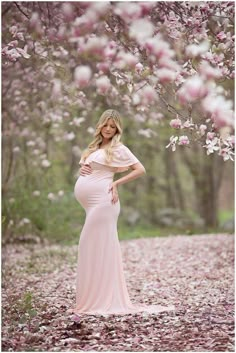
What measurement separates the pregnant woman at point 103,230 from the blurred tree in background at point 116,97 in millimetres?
465

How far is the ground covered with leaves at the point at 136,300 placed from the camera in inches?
188


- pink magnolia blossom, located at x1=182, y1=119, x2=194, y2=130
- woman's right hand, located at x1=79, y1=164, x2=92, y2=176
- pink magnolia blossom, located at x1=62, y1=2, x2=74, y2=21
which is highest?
pink magnolia blossom, located at x1=62, y1=2, x2=74, y2=21

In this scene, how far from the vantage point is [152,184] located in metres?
19.6

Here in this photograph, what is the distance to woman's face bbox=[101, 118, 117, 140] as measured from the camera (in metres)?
5.72

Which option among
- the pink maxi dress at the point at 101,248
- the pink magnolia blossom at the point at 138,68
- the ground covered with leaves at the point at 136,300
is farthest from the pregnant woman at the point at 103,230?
the pink magnolia blossom at the point at 138,68

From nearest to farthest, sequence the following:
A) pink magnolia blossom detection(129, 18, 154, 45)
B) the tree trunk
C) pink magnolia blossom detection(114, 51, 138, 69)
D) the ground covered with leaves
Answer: pink magnolia blossom detection(129, 18, 154, 45), pink magnolia blossom detection(114, 51, 138, 69), the ground covered with leaves, the tree trunk

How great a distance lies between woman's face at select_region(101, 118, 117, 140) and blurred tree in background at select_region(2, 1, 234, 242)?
32 cm

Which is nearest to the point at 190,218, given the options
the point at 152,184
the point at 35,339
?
the point at 152,184

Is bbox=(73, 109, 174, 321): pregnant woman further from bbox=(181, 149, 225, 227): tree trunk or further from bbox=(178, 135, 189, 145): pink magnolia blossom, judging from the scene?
bbox=(181, 149, 225, 227): tree trunk

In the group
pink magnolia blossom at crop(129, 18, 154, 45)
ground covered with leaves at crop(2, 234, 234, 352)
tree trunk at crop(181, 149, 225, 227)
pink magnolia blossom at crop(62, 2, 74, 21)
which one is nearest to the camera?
pink magnolia blossom at crop(129, 18, 154, 45)

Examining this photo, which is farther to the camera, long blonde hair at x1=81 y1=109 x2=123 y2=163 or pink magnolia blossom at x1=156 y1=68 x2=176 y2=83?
long blonde hair at x1=81 y1=109 x2=123 y2=163

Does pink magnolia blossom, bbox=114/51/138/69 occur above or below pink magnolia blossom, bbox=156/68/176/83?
above

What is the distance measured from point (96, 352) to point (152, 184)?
49.5 feet

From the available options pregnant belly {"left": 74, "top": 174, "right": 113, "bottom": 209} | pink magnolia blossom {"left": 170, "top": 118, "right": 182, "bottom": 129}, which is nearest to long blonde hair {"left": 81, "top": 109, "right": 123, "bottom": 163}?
pregnant belly {"left": 74, "top": 174, "right": 113, "bottom": 209}
